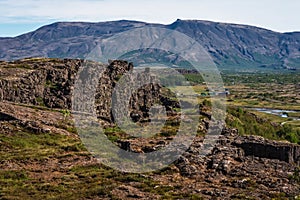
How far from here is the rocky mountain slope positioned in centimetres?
3712

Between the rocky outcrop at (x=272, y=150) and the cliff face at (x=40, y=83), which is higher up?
the cliff face at (x=40, y=83)

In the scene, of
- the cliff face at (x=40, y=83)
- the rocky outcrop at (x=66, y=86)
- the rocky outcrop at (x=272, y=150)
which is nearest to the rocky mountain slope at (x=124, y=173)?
the rocky outcrop at (x=272, y=150)

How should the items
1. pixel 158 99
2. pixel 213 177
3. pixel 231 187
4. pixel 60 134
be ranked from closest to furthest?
pixel 231 187 < pixel 213 177 < pixel 60 134 < pixel 158 99

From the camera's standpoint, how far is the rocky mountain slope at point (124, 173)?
37125 millimetres

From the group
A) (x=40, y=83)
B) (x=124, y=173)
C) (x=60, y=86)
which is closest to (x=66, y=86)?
(x=60, y=86)

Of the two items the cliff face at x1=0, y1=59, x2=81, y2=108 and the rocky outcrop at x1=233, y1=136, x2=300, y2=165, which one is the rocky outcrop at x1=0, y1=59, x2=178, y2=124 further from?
the rocky outcrop at x1=233, y1=136, x2=300, y2=165

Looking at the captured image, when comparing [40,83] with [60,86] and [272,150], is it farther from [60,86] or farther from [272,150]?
[272,150]

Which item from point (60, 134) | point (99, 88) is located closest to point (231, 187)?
point (60, 134)

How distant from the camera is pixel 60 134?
5891 cm

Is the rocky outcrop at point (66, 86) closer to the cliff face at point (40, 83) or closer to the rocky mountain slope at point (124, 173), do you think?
the cliff face at point (40, 83)

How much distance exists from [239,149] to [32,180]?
24.3 m

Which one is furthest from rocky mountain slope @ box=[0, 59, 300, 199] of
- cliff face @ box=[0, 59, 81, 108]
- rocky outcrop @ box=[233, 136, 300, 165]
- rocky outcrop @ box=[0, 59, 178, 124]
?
rocky outcrop @ box=[0, 59, 178, 124]

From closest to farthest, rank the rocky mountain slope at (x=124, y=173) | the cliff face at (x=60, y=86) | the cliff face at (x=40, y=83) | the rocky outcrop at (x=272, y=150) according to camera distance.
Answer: the rocky mountain slope at (x=124, y=173) → the rocky outcrop at (x=272, y=150) → the cliff face at (x=40, y=83) → the cliff face at (x=60, y=86)

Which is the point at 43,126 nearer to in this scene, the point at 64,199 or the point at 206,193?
Result: the point at 64,199
